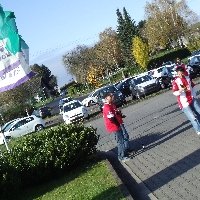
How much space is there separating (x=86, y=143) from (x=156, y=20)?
219 feet

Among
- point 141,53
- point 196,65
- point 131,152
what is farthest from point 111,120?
point 141,53

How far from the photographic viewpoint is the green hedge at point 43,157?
30.1 ft

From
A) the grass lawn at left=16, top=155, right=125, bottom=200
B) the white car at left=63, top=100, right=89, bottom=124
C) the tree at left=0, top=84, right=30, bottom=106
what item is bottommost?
the white car at left=63, top=100, right=89, bottom=124

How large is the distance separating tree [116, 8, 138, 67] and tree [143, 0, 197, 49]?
4.30m

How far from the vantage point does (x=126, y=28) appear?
82062 mm

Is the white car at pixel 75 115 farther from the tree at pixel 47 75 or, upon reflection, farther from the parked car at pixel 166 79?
the tree at pixel 47 75

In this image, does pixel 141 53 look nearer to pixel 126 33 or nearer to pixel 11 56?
pixel 126 33

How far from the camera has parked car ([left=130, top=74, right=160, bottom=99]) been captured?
27422 mm

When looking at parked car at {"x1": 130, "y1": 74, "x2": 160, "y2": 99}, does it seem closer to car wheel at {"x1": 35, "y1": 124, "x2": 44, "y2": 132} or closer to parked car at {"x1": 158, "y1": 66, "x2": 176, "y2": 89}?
parked car at {"x1": 158, "y1": 66, "x2": 176, "y2": 89}

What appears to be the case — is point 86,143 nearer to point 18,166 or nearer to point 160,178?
point 18,166

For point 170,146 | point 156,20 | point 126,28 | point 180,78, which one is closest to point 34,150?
point 170,146

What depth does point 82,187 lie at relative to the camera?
27.7 ft

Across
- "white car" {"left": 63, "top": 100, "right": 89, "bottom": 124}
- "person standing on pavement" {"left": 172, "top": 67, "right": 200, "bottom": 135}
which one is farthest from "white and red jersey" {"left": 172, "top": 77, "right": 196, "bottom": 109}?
"white car" {"left": 63, "top": 100, "right": 89, "bottom": 124}

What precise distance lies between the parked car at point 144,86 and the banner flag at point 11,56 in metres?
19.8
